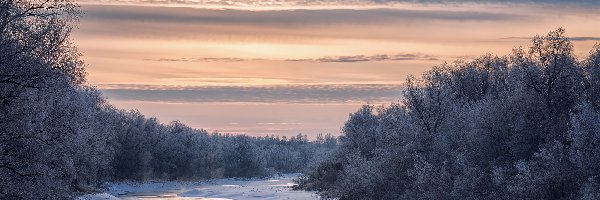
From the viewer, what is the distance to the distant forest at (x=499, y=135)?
43.8m

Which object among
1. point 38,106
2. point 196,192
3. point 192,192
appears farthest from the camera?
point 192,192

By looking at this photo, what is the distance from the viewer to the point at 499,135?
5134cm

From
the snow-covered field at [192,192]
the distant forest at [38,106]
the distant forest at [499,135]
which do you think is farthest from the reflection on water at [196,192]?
the distant forest at [499,135]

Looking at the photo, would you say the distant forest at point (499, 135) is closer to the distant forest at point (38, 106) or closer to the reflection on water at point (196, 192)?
the distant forest at point (38, 106)

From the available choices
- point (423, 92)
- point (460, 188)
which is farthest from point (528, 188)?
point (423, 92)

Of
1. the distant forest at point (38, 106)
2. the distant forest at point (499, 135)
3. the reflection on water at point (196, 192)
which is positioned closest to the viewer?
the distant forest at point (38, 106)

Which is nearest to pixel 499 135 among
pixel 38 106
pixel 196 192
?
pixel 38 106

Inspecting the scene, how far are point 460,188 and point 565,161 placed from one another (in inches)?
354

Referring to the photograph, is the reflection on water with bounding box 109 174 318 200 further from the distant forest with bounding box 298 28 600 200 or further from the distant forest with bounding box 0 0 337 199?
the distant forest with bounding box 298 28 600 200

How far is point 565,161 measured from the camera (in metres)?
43.8

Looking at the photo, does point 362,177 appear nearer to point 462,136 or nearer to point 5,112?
point 462,136

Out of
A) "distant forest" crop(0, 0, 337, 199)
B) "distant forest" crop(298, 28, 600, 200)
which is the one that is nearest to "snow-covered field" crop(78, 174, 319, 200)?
"distant forest" crop(0, 0, 337, 199)

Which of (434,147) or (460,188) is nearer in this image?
(460,188)

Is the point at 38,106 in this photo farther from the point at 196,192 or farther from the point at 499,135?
the point at 196,192
